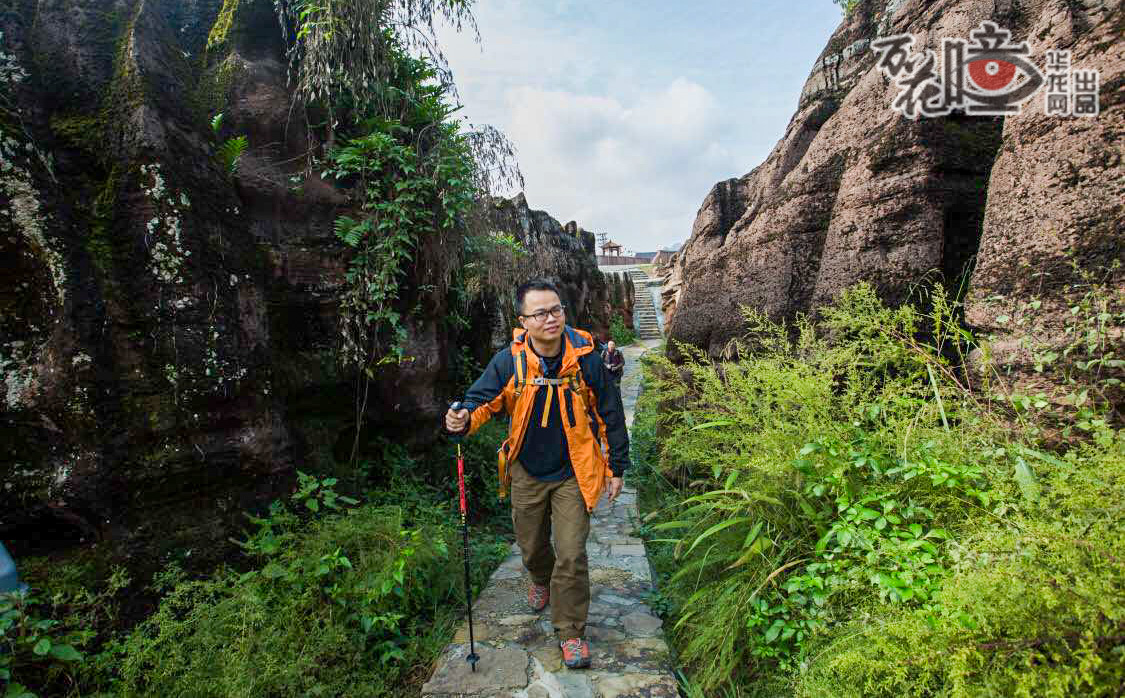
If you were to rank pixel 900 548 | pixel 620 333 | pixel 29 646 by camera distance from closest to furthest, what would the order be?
pixel 900 548 < pixel 29 646 < pixel 620 333

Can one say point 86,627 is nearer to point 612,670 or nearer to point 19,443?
point 19,443

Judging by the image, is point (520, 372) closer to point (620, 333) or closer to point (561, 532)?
point (561, 532)

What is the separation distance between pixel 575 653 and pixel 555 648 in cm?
28

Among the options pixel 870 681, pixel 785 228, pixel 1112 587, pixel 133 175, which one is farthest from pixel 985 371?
pixel 133 175

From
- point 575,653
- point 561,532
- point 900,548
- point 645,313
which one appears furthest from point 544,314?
point 645,313

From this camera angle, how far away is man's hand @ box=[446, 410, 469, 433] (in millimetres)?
3121

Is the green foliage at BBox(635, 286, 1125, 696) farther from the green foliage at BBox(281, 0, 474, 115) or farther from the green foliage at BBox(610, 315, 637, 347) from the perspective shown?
the green foliage at BBox(610, 315, 637, 347)

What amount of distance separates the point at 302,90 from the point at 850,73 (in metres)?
6.08

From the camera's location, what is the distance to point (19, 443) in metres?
2.93

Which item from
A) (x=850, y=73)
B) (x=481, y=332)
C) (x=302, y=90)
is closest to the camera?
(x=302, y=90)

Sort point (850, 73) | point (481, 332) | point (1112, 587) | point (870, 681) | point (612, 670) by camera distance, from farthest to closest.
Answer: point (481, 332)
point (850, 73)
point (612, 670)
point (870, 681)
point (1112, 587)

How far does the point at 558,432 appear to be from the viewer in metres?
3.34

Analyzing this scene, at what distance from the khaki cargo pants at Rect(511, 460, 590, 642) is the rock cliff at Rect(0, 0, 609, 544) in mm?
1957

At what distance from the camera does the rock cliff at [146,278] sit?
3.00 m
